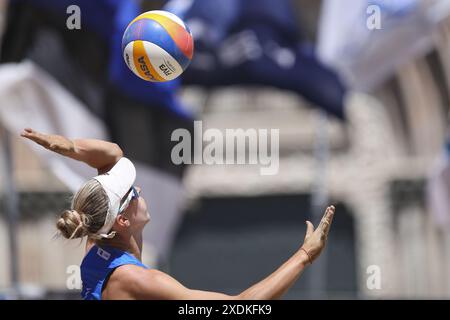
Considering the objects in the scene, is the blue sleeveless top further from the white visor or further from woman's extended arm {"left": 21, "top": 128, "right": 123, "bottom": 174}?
woman's extended arm {"left": 21, "top": 128, "right": 123, "bottom": 174}

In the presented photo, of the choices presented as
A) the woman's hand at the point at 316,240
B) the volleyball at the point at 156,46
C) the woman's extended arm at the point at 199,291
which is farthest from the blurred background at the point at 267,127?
Result: the woman's hand at the point at 316,240

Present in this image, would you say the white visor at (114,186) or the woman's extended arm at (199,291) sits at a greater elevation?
the white visor at (114,186)

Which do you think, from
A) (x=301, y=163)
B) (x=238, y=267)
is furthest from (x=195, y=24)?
(x=238, y=267)

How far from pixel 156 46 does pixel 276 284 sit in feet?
6.21

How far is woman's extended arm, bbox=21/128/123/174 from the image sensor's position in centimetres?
441

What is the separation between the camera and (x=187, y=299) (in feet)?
13.5

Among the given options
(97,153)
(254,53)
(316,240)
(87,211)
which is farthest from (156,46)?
(254,53)

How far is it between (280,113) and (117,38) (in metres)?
8.16

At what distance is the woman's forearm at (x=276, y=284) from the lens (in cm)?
404

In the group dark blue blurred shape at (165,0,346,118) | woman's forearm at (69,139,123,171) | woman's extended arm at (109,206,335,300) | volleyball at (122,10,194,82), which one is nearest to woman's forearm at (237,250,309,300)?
woman's extended arm at (109,206,335,300)

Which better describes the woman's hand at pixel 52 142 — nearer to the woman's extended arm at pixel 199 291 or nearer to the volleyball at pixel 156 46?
the woman's extended arm at pixel 199 291

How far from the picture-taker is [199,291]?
4.13m

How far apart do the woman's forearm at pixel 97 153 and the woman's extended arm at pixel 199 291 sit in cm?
56
